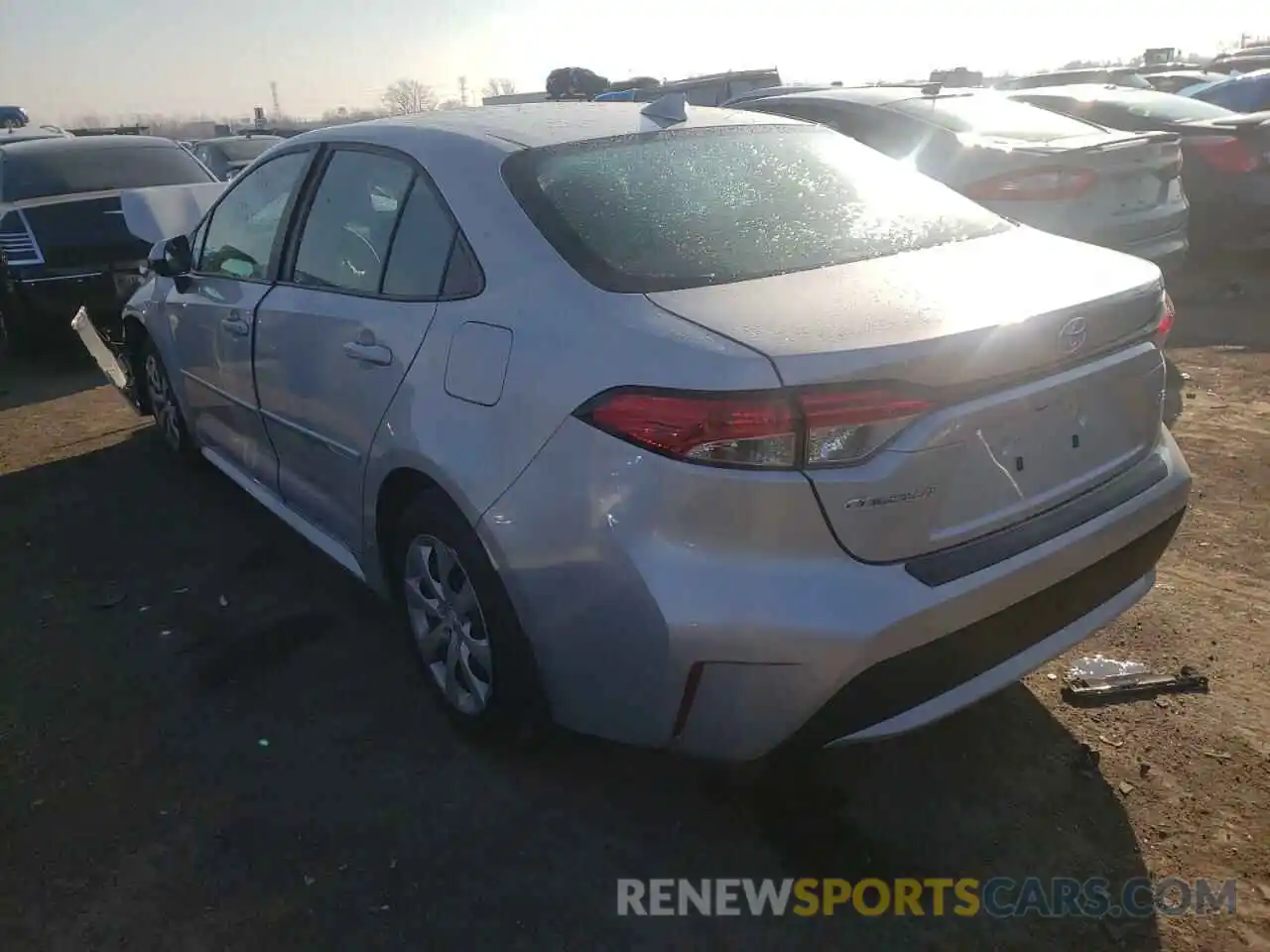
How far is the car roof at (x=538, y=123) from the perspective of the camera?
117 inches

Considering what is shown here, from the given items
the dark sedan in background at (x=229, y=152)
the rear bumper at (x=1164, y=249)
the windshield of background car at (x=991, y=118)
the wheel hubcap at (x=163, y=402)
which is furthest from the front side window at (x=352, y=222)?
the dark sedan in background at (x=229, y=152)

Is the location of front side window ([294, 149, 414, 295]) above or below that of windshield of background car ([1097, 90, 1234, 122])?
above

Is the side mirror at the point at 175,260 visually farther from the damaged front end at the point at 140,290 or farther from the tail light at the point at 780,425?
the tail light at the point at 780,425

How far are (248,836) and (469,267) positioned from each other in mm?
1532

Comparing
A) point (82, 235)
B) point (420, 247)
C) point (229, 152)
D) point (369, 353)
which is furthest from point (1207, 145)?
point (229, 152)

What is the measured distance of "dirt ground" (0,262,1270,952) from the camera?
231 centimetres

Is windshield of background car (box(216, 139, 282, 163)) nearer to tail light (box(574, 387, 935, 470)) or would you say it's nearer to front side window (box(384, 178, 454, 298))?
front side window (box(384, 178, 454, 298))

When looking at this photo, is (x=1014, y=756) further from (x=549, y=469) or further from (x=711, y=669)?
(x=549, y=469)

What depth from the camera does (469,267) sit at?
266 centimetres

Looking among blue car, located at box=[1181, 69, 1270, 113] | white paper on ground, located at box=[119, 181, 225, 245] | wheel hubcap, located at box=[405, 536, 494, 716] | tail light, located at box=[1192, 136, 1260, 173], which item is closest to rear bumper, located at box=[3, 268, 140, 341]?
white paper on ground, located at box=[119, 181, 225, 245]

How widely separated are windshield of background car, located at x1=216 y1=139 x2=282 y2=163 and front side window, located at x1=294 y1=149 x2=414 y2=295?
39.8 feet

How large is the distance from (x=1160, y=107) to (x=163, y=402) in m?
7.43

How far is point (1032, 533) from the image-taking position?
2.30m

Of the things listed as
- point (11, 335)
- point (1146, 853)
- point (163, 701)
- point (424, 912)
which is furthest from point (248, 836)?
point (11, 335)
